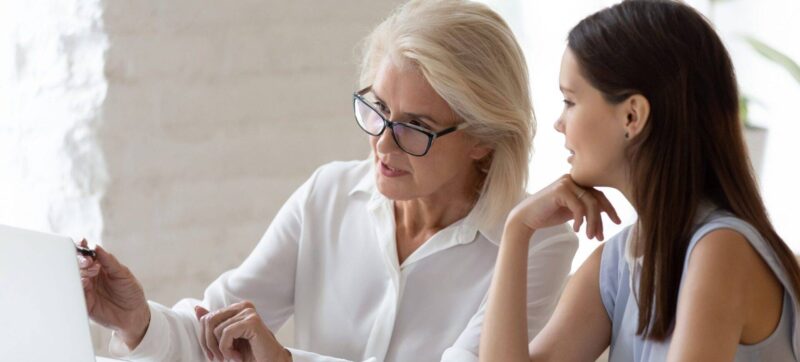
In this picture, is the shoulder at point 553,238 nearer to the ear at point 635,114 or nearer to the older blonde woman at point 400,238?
the older blonde woman at point 400,238

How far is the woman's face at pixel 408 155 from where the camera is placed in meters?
1.80

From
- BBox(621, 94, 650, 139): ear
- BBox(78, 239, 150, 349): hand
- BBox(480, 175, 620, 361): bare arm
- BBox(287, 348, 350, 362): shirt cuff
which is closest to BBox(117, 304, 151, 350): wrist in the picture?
BBox(78, 239, 150, 349): hand

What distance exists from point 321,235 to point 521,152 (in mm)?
369

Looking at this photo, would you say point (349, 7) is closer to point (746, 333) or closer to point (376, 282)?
point (376, 282)

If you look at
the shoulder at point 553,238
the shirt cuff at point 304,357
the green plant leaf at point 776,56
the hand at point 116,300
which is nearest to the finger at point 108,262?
the hand at point 116,300

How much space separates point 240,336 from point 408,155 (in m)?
0.39

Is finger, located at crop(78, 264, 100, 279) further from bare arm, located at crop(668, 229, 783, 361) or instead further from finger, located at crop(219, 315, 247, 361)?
bare arm, located at crop(668, 229, 783, 361)

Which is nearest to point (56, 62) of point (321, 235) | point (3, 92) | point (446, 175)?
point (3, 92)

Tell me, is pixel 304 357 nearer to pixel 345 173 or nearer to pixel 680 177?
pixel 345 173

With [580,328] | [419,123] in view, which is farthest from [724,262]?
[419,123]

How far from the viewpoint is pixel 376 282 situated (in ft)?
6.36

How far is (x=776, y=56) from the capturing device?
286 centimetres

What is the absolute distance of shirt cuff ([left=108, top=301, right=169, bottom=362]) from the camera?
1729mm

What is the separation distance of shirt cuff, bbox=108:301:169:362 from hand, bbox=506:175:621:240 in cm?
54
